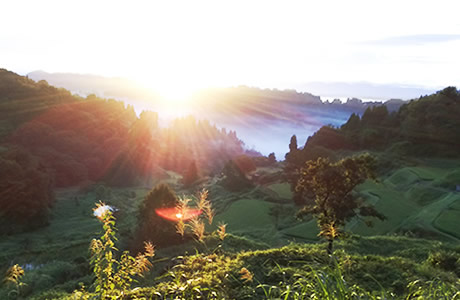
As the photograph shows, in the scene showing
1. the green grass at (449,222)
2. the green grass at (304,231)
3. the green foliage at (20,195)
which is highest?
the green grass at (449,222)

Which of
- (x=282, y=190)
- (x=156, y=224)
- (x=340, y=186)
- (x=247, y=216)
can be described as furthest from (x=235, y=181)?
(x=340, y=186)

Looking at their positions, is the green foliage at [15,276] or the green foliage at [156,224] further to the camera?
the green foliage at [156,224]

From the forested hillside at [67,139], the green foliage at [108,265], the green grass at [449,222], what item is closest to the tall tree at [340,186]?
the green foliage at [108,265]

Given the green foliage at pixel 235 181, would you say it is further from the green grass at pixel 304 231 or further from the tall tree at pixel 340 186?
the tall tree at pixel 340 186

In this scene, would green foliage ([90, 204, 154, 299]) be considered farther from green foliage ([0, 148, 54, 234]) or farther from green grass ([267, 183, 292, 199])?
green foliage ([0, 148, 54, 234])

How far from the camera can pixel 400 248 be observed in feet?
51.8

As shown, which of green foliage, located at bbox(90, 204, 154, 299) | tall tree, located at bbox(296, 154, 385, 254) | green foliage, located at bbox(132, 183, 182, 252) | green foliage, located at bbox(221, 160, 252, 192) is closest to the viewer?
green foliage, located at bbox(90, 204, 154, 299)

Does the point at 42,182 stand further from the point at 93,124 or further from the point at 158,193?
the point at 93,124

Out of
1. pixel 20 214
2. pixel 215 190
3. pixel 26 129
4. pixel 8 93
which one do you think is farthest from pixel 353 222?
pixel 8 93

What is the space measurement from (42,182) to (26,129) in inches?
1439

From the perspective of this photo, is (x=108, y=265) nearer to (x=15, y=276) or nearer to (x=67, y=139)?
(x=15, y=276)

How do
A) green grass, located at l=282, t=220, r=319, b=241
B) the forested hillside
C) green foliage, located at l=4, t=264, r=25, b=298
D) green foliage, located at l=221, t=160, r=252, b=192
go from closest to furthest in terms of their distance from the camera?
green foliage, located at l=4, t=264, r=25, b=298, green grass, located at l=282, t=220, r=319, b=241, green foliage, located at l=221, t=160, r=252, b=192, the forested hillside

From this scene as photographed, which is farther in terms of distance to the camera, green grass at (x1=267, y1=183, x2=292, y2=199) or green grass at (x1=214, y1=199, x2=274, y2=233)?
green grass at (x1=267, y1=183, x2=292, y2=199)

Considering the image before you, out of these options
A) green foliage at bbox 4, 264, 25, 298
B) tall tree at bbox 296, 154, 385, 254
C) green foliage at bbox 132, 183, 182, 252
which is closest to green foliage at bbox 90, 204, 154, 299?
green foliage at bbox 4, 264, 25, 298
